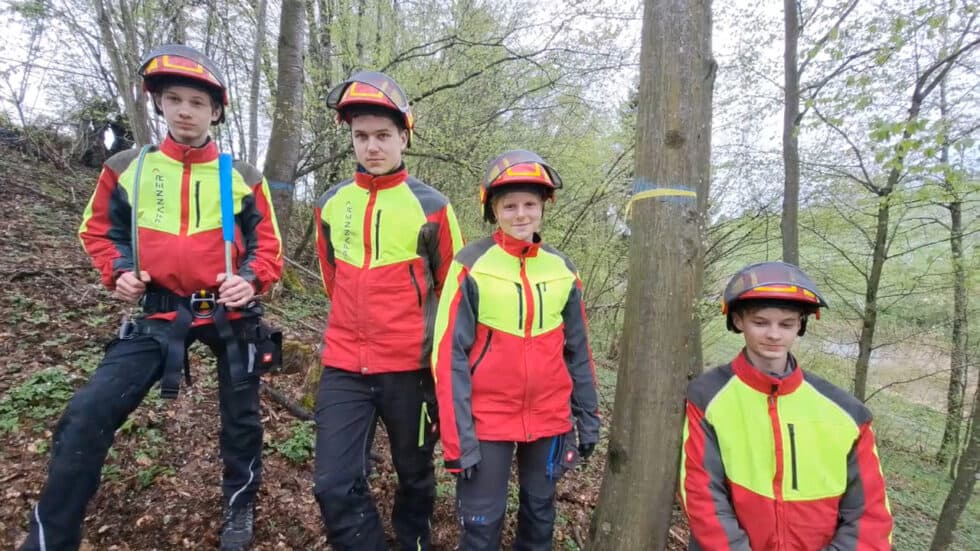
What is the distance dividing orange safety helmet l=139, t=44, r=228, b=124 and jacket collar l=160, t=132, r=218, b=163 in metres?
0.16

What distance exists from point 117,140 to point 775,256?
13764 mm

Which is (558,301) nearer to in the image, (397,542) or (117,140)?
(397,542)

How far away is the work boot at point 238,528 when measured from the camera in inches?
94.2

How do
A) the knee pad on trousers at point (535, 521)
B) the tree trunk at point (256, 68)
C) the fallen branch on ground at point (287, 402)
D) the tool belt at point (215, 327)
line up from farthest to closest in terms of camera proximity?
the tree trunk at point (256, 68), the fallen branch on ground at point (287, 402), the knee pad on trousers at point (535, 521), the tool belt at point (215, 327)

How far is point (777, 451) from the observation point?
1.93 m

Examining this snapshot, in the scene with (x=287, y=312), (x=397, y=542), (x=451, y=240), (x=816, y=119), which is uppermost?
(x=816, y=119)

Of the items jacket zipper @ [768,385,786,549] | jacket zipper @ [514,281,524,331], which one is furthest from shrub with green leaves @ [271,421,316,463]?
jacket zipper @ [768,385,786,549]

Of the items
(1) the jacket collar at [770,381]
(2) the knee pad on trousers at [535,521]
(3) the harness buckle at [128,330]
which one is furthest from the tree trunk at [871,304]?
(3) the harness buckle at [128,330]

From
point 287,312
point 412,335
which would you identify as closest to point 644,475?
point 412,335

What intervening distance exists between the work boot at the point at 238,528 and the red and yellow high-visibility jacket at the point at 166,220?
3.63 feet

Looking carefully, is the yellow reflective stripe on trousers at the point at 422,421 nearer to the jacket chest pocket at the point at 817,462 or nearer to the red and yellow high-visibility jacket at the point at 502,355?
the red and yellow high-visibility jacket at the point at 502,355

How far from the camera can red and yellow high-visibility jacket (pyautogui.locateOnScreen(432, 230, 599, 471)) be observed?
2051mm

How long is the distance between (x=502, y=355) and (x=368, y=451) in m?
0.87

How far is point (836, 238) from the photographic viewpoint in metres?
9.31
